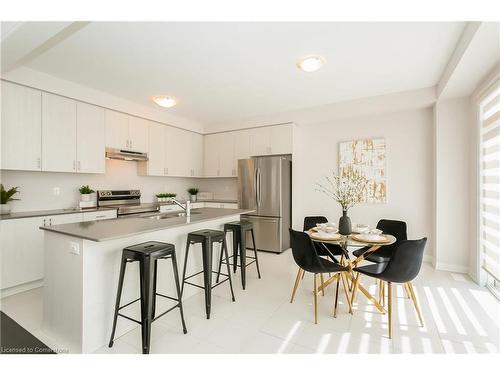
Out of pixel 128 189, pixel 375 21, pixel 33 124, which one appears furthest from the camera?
pixel 128 189

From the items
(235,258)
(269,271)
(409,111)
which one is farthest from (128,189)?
(409,111)

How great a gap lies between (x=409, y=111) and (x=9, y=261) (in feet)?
18.9

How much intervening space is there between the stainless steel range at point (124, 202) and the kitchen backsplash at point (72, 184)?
A: 0.20 m

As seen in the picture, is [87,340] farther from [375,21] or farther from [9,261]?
[375,21]

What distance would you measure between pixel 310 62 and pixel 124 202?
12.0 ft

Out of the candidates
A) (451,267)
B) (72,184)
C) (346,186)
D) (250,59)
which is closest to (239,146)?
(346,186)

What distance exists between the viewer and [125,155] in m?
4.15

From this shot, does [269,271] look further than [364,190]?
No

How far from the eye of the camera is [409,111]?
399 centimetres

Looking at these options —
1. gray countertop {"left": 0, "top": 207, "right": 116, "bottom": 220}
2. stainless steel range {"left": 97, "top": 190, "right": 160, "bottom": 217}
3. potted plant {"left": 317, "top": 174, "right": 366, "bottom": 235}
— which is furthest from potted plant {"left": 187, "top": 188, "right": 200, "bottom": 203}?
potted plant {"left": 317, "top": 174, "right": 366, "bottom": 235}

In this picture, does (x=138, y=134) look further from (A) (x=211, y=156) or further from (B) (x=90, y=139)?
(A) (x=211, y=156)

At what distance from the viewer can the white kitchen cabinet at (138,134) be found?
4316 mm

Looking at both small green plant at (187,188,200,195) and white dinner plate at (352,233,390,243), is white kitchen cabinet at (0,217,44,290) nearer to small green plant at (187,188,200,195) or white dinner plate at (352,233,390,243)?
small green plant at (187,188,200,195)

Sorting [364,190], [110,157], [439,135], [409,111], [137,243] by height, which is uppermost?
[409,111]
